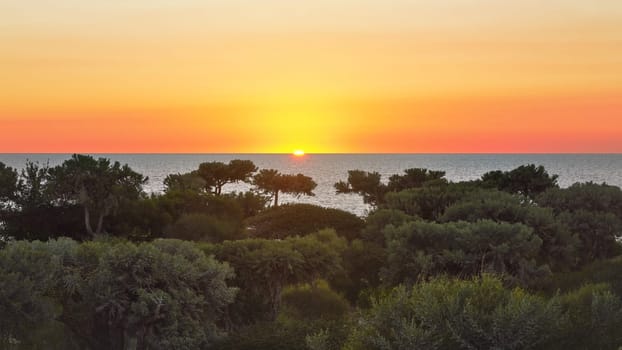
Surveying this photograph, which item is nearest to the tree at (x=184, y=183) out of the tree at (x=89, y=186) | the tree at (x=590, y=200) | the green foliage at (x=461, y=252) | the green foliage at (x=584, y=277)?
the tree at (x=89, y=186)

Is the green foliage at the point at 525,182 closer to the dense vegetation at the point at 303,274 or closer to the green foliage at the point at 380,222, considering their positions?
the dense vegetation at the point at 303,274

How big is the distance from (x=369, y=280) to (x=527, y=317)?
14088mm

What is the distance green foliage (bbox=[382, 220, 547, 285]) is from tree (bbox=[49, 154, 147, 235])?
1833 centimetres

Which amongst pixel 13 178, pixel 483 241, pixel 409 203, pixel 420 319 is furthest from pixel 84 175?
pixel 420 319

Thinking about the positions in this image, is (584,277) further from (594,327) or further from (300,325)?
(594,327)

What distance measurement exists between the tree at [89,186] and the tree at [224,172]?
22.1m

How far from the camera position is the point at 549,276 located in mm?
21484

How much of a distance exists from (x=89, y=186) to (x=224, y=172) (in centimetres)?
2393

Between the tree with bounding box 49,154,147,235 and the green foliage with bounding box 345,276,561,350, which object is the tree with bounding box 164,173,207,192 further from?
the green foliage with bounding box 345,276,561,350

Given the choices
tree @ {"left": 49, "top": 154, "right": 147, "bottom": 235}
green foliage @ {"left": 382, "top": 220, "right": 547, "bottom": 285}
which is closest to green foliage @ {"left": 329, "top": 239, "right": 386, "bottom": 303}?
green foliage @ {"left": 382, "top": 220, "right": 547, "bottom": 285}

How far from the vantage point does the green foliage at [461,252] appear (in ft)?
65.6

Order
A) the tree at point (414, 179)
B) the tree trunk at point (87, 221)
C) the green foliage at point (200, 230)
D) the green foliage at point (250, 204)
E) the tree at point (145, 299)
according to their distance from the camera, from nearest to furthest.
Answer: the tree at point (145, 299), the green foliage at point (200, 230), the tree trunk at point (87, 221), the green foliage at point (250, 204), the tree at point (414, 179)

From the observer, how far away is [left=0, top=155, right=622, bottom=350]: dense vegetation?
11016mm

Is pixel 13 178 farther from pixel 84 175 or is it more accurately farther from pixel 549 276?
pixel 549 276
